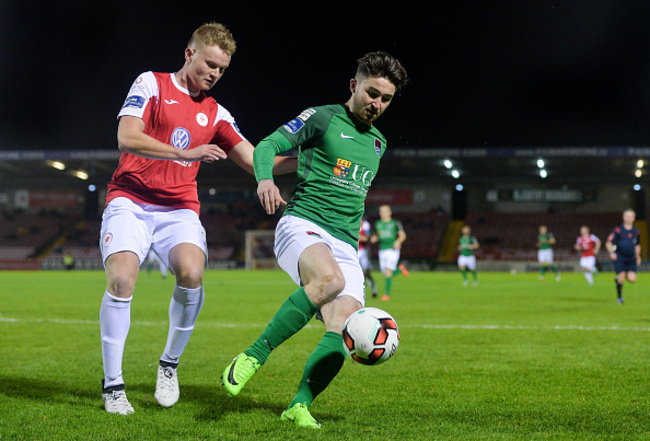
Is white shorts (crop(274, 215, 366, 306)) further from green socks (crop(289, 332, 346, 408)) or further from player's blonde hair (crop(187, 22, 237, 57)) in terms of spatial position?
player's blonde hair (crop(187, 22, 237, 57))

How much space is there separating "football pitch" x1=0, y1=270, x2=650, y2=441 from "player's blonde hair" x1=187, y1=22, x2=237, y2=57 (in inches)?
90.2

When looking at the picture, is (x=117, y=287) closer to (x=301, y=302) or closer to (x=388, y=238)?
(x=301, y=302)

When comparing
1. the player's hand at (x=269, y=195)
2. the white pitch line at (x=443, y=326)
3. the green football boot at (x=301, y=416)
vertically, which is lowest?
the white pitch line at (x=443, y=326)

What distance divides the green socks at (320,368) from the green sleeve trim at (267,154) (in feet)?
3.26

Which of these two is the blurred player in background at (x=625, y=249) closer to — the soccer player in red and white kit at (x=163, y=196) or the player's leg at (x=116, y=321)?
the soccer player in red and white kit at (x=163, y=196)

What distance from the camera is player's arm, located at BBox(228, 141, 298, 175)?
4.10 meters

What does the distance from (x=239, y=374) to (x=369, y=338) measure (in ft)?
2.32

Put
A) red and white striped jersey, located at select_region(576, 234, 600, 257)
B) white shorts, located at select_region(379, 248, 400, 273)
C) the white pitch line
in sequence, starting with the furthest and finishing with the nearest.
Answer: red and white striped jersey, located at select_region(576, 234, 600, 257) → white shorts, located at select_region(379, 248, 400, 273) → the white pitch line

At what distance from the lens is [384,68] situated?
3.56m

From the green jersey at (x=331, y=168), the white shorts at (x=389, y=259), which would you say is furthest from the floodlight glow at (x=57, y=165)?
the green jersey at (x=331, y=168)

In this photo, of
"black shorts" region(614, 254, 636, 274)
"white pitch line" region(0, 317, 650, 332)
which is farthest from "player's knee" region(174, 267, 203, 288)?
"black shorts" region(614, 254, 636, 274)

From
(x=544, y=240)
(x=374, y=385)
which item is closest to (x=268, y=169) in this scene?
(x=374, y=385)

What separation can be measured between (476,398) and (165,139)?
8.87 feet

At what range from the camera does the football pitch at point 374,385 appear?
127 inches
